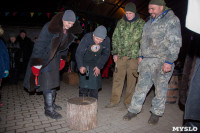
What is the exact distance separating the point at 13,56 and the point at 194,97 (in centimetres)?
645

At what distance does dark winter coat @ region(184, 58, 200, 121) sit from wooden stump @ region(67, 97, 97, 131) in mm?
1529

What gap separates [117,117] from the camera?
3307 mm

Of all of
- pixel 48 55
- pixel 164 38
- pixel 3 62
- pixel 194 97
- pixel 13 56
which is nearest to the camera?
pixel 194 97

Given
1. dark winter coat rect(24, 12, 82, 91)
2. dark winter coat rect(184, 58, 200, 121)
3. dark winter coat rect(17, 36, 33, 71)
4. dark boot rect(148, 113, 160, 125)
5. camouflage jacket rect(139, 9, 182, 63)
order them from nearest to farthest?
dark winter coat rect(184, 58, 200, 121) → camouflage jacket rect(139, 9, 182, 63) → dark winter coat rect(24, 12, 82, 91) → dark boot rect(148, 113, 160, 125) → dark winter coat rect(17, 36, 33, 71)

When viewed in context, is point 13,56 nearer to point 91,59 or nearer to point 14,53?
point 14,53

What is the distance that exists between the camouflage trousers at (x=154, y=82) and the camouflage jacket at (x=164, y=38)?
6.3 inches

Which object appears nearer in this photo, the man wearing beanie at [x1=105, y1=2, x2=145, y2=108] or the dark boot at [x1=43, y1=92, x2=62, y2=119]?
the dark boot at [x1=43, y1=92, x2=62, y2=119]

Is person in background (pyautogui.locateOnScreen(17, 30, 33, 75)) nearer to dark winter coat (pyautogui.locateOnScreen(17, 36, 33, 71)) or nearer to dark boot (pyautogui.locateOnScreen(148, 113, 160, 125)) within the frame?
dark winter coat (pyautogui.locateOnScreen(17, 36, 33, 71))

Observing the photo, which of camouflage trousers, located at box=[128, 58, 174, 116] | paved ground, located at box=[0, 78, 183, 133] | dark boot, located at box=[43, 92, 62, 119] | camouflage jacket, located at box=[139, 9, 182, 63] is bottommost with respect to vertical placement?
paved ground, located at box=[0, 78, 183, 133]

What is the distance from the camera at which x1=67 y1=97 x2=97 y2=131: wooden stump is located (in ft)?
8.37

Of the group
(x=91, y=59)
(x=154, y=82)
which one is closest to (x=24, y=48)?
(x=91, y=59)

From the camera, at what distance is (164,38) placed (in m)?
2.77

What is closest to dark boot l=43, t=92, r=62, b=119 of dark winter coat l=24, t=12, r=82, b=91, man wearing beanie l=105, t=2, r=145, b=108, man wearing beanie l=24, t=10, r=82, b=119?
man wearing beanie l=24, t=10, r=82, b=119

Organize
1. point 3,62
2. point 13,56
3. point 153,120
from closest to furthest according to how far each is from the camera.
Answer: point 153,120 < point 3,62 < point 13,56
